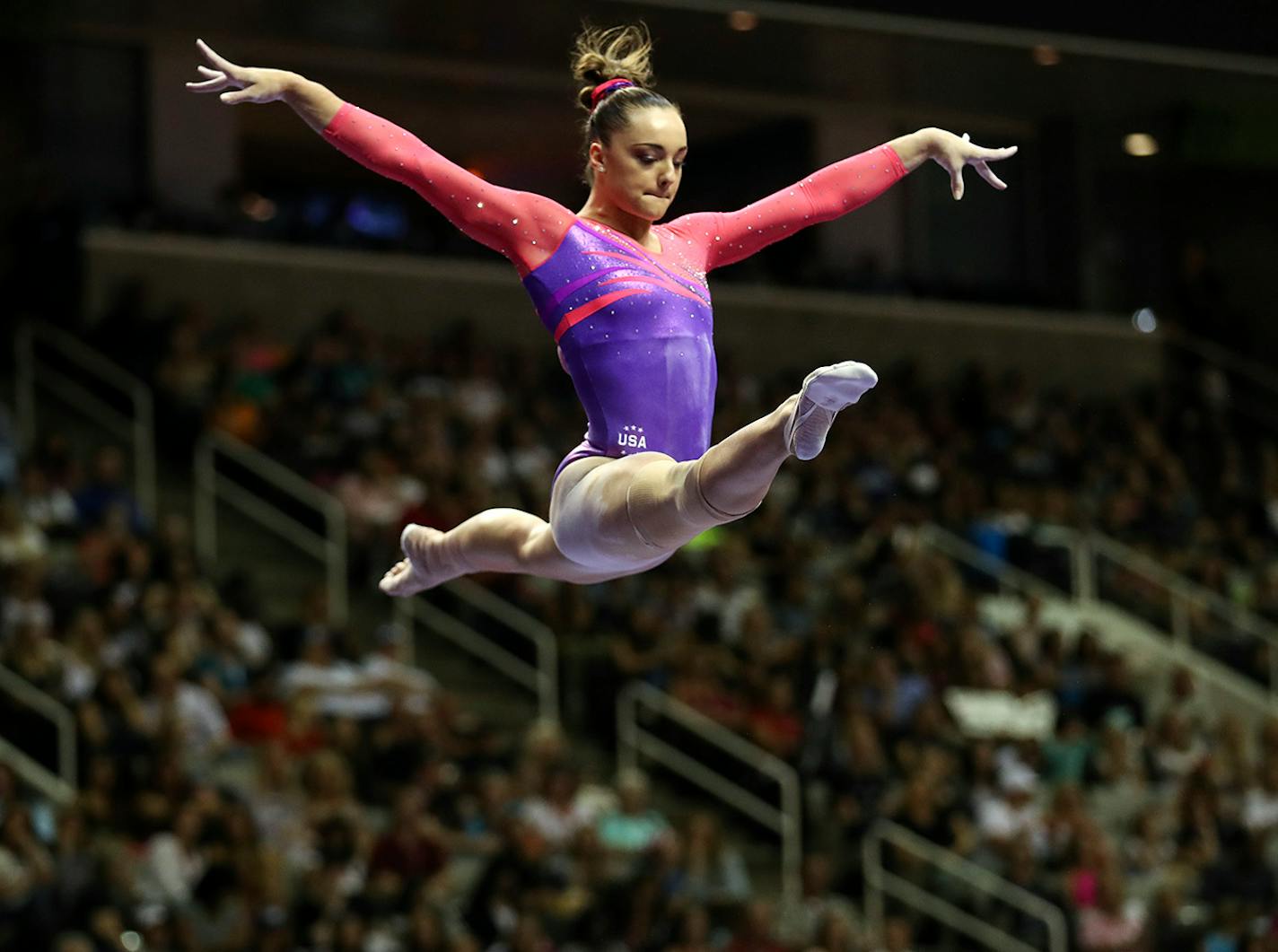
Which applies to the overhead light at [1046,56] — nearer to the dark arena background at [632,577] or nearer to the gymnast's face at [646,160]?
the dark arena background at [632,577]

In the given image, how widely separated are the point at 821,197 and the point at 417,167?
3.53 ft

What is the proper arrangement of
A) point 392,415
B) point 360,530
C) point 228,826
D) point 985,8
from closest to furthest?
point 228,826 < point 985,8 < point 360,530 < point 392,415

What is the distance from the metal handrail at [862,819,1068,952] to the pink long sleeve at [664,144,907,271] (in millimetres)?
6196

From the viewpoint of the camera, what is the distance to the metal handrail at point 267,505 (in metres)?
12.1

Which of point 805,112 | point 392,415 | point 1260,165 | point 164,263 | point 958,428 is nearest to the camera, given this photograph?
point 392,415

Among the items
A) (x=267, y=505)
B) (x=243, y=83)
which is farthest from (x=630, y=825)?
(x=243, y=83)

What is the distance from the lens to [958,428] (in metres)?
15.6

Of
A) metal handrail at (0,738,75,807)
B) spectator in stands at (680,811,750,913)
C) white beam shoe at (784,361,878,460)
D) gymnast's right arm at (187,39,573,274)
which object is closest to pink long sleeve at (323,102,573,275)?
gymnast's right arm at (187,39,573,274)

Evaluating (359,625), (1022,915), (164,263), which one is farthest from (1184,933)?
(164,263)

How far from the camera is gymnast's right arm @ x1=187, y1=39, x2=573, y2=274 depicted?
4.80m

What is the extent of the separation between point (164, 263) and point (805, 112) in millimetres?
5404

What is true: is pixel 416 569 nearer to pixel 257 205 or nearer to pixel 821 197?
pixel 821 197

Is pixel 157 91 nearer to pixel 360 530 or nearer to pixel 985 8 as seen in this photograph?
pixel 360 530

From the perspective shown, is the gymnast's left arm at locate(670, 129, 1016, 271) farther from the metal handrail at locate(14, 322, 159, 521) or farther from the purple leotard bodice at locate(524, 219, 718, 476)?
the metal handrail at locate(14, 322, 159, 521)
